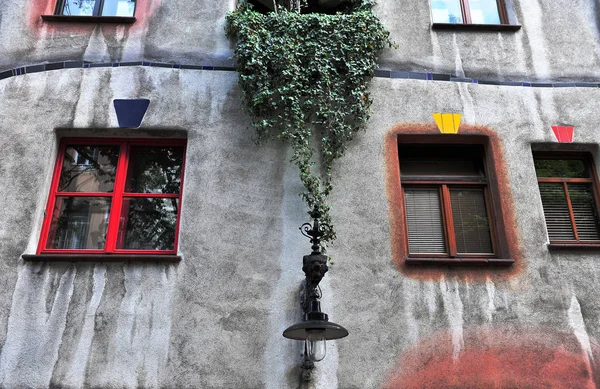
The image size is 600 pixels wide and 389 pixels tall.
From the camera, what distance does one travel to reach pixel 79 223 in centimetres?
625

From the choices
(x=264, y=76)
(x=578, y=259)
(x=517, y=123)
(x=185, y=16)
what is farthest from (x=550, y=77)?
(x=185, y=16)

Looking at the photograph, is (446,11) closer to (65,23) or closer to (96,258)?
(65,23)

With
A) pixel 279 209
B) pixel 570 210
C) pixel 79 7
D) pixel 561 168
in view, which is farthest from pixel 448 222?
pixel 79 7

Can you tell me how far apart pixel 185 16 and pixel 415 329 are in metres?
5.09

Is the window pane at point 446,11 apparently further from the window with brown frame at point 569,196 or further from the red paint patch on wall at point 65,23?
the red paint patch on wall at point 65,23

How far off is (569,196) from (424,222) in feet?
6.37

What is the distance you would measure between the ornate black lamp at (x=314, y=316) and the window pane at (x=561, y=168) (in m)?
3.18

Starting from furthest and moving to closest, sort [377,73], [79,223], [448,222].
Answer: [377,73] < [448,222] < [79,223]

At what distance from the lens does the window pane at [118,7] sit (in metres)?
7.41

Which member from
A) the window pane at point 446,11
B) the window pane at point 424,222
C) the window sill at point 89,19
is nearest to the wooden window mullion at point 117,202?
the window sill at point 89,19

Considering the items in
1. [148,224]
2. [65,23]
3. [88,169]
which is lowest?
[148,224]

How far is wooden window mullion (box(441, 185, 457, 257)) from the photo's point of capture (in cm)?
623

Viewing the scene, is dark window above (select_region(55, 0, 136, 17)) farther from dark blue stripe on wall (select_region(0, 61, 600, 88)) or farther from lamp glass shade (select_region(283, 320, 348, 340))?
lamp glass shade (select_region(283, 320, 348, 340))

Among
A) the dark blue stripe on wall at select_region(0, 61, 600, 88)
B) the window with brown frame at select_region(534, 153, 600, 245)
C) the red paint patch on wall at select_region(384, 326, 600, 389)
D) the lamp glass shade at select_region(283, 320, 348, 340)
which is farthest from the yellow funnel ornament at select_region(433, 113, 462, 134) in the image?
the lamp glass shade at select_region(283, 320, 348, 340)
